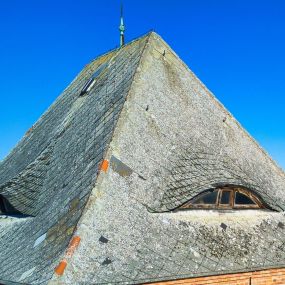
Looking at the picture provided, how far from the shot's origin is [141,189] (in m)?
9.24

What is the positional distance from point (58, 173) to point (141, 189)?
274 cm

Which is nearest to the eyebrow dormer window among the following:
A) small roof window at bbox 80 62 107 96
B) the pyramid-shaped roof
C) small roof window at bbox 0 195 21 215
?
the pyramid-shaped roof

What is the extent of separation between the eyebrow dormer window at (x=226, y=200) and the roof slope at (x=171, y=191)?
0.55ft

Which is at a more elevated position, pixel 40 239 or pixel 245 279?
pixel 245 279

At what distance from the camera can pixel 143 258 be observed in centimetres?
813

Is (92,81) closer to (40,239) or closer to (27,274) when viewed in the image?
(40,239)

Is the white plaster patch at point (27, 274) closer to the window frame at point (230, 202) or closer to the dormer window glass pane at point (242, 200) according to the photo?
the window frame at point (230, 202)

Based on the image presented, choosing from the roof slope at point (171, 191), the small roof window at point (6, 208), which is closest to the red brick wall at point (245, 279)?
the roof slope at point (171, 191)

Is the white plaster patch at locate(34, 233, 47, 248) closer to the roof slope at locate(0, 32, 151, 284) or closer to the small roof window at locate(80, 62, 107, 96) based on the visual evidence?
the roof slope at locate(0, 32, 151, 284)

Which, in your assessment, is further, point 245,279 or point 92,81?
point 92,81

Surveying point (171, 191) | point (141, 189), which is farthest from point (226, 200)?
point (141, 189)

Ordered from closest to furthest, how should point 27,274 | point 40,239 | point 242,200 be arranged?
point 27,274, point 40,239, point 242,200

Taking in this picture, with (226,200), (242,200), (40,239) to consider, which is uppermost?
(242,200)

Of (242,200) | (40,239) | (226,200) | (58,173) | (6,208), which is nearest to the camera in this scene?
(40,239)
